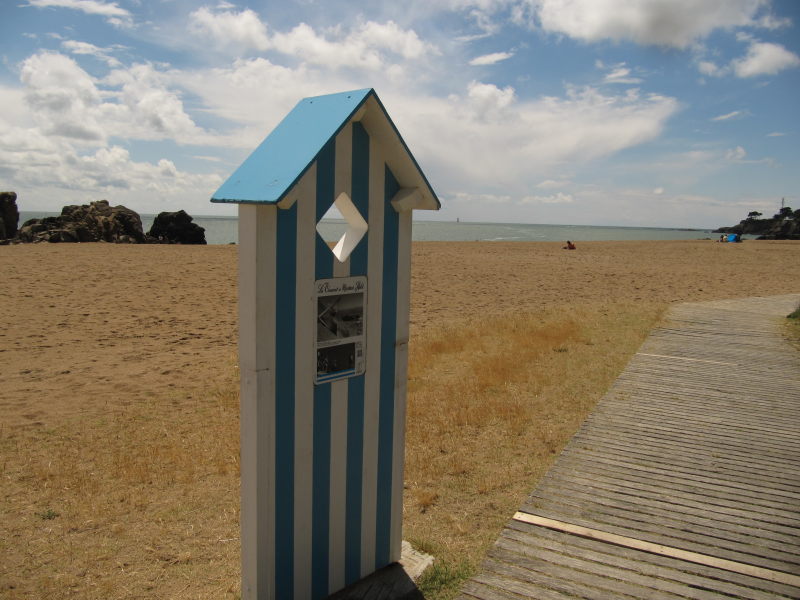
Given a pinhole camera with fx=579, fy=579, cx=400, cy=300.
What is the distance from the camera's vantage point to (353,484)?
312cm

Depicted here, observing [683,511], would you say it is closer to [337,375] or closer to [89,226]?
[337,375]

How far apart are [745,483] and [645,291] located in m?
13.9

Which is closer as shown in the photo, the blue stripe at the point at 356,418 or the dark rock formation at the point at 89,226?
the blue stripe at the point at 356,418

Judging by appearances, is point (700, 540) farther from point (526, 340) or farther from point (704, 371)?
point (526, 340)

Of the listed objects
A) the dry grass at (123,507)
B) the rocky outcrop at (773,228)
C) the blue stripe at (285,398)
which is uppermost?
the rocky outcrop at (773,228)

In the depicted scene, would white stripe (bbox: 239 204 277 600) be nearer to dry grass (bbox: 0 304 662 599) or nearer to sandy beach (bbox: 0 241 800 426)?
dry grass (bbox: 0 304 662 599)

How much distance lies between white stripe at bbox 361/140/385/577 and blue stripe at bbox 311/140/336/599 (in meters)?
0.26

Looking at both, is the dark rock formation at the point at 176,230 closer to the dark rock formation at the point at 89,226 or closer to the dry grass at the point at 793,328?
the dark rock formation at the point at 89,226

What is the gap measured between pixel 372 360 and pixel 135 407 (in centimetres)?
490

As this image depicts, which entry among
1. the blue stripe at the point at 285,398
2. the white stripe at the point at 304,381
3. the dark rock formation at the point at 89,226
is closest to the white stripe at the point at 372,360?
the white stripe at the point at 304,381

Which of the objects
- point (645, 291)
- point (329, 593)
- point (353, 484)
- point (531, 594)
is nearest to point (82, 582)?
point (329, 593)

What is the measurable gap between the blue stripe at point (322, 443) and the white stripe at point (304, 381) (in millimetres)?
31

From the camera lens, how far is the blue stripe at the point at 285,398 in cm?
258

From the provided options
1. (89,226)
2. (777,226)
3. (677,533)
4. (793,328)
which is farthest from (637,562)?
(777,226)
